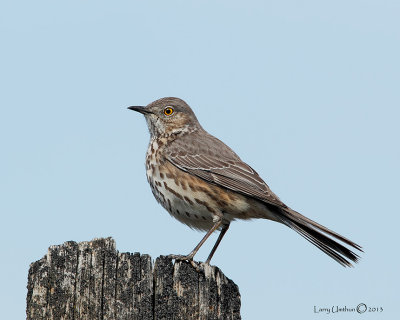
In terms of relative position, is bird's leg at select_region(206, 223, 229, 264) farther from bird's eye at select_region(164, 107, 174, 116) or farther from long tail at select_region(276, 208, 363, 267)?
bird's eye at select_region(164, 107, 174, 116)

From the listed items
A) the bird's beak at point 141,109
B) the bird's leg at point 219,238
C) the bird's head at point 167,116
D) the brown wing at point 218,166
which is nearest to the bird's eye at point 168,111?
the bird's head at point 167,116

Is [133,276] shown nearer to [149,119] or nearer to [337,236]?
A: [337,236]

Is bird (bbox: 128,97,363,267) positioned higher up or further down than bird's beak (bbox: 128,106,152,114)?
further down

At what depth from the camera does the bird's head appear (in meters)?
11.0

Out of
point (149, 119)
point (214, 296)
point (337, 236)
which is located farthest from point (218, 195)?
point (214, 296)

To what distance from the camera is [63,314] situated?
513 cm

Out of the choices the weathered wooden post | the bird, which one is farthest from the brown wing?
the weathered wooden post

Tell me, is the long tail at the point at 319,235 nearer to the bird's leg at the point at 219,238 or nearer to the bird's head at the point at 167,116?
the bird's leg at the point at 219,238

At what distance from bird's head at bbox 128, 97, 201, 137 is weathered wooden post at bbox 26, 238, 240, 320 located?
18.7 ft

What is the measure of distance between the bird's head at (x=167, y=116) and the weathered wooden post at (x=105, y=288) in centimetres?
569

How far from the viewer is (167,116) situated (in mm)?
11125

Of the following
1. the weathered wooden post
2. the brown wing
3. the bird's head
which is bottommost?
the weathered wooden post

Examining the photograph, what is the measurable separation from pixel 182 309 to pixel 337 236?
3340 millimetres

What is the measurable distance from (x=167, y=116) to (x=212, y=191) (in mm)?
2457
